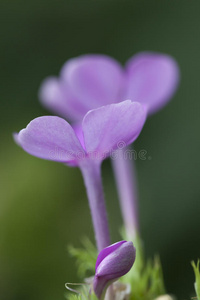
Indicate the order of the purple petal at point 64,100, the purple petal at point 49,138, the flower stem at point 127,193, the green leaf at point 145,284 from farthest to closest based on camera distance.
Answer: the purple petal at point 64,100
the flower stem at point 127,193
the green leaf at point 145,284
the purple petal at point 49,138

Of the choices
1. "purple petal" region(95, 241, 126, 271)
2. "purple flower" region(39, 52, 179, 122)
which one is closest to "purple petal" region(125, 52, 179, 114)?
"purple flower" region(39, 52, 179, 122)

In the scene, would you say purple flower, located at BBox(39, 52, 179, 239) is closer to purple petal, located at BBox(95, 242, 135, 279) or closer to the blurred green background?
the blurred green background

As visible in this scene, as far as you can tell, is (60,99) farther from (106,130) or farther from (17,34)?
(17,34)

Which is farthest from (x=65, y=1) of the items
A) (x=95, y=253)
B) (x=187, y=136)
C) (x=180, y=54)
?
(x=95, y=253)

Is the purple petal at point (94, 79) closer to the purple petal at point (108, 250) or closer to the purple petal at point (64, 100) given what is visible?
the purple petal at point (64, 100)

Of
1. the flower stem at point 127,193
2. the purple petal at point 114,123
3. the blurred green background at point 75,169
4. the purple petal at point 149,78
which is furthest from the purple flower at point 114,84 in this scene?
the purple petal at point 114,123

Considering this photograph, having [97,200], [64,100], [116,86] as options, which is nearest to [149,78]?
[116,86]
